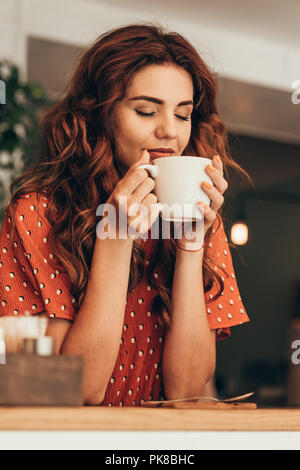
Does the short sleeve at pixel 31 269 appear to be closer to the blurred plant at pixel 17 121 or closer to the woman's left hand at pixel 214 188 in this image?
the woman's left hand at pixel 214 188

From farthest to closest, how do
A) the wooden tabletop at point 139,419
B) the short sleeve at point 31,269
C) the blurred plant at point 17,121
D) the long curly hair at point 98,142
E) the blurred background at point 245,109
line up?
the blurred background at point 245,109, the blurred plant at point 17,121, the long curly hair at point 98,142, the short sleeve at point 31,269, the wooden tabletop at point 139,419

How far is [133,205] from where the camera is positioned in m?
0.74

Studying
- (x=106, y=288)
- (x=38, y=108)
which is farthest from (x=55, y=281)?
(x=38, y=108)

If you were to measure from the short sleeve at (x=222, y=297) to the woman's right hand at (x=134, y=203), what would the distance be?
0.30 metres

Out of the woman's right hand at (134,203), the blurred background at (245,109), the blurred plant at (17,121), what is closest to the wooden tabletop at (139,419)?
the woman's right hand at (134,203)

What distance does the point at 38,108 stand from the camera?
277cm

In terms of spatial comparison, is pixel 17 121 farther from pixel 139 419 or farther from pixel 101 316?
pixel 139 419

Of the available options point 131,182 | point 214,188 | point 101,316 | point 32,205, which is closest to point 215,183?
point 214,188

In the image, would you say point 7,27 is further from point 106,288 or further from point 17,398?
point 17,398

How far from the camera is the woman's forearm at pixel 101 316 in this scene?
2.61 ft

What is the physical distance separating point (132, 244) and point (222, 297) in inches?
10.3

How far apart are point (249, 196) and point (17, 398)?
13.3ft

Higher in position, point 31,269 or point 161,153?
point 161,153

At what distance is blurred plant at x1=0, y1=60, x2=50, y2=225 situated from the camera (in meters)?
2.53
